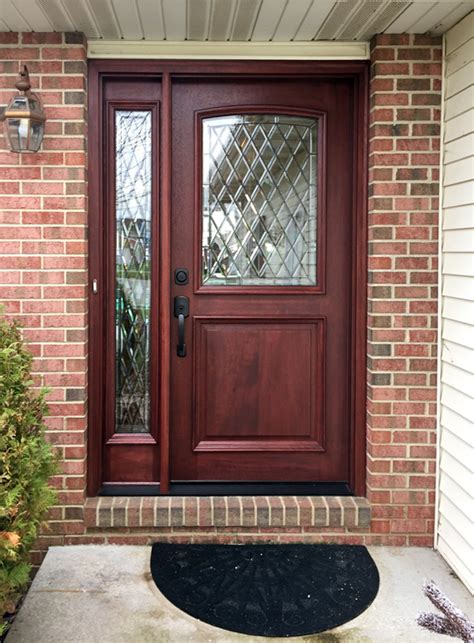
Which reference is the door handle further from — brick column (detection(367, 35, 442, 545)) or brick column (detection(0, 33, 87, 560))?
brick column (detection(367, 35, 442, 545))

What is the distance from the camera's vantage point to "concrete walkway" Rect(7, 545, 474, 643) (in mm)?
2773

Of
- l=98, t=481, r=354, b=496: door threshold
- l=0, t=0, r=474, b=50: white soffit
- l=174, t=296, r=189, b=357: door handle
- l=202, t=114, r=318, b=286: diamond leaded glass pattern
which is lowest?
l=98, t=481, r=354, b=496: door threshold

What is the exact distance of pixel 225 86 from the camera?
366cm

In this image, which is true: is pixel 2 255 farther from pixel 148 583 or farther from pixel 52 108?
pixel 148 583

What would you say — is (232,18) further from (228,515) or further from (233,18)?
(228,515)

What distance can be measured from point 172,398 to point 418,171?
5.70 ft

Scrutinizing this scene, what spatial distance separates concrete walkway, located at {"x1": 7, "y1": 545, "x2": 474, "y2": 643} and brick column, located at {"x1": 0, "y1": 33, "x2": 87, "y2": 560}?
317 millimetres

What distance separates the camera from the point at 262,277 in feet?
12.3

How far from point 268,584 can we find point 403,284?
5.21ft

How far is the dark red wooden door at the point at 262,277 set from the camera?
3672 mm

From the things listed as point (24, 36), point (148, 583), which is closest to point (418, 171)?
point (24, 36)

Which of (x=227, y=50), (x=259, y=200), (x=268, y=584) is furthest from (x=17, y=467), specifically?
(x=227, y=50)

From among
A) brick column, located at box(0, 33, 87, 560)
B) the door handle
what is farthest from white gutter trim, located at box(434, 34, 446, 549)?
brick column, located at box(0, 33, 87, 560)

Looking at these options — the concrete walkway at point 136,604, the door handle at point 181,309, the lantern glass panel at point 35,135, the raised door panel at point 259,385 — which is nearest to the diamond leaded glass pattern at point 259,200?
the door handle at point 181,309
